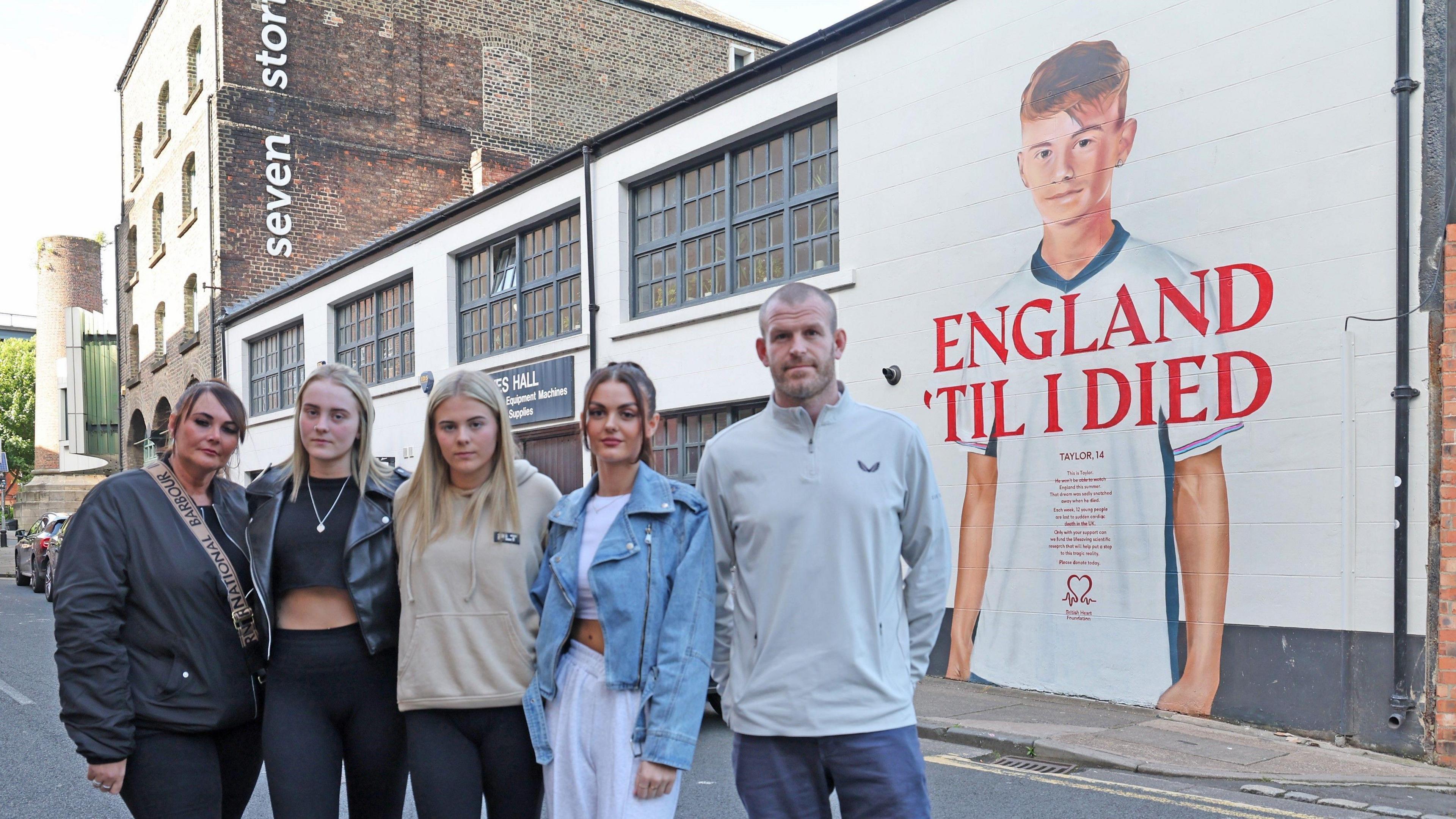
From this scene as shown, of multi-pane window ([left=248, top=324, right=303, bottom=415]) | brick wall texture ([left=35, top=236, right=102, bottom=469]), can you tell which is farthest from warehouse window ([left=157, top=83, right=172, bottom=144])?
brick wall texture ([left=35, top=236, right=102, bottom=469])

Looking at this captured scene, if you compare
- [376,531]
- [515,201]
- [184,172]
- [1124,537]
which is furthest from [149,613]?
[184,172]

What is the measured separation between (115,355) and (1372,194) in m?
45.0

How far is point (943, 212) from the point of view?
1034 centimetres

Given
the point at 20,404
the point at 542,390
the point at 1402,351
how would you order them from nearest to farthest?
the point at 1402,351, the point at 542,390, the point at 20,404

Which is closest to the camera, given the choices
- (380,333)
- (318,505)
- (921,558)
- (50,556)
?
(921,558)

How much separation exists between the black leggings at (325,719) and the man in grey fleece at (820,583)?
3.43ft

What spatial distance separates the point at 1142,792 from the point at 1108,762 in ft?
2.30

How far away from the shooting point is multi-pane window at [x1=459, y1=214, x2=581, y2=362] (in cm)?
1541

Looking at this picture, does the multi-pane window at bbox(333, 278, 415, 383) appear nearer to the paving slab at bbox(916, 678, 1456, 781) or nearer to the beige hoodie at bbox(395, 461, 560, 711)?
the paving slab at bbox(916, 678, 1456, 781)

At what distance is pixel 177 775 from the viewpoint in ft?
10.7

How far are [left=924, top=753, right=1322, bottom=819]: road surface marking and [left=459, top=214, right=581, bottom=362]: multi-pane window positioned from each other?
9.31 meters

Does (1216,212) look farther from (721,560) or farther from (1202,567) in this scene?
(721,560)

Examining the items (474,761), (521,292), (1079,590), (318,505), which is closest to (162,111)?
(521,292)

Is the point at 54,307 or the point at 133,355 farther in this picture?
the point at 54,307
